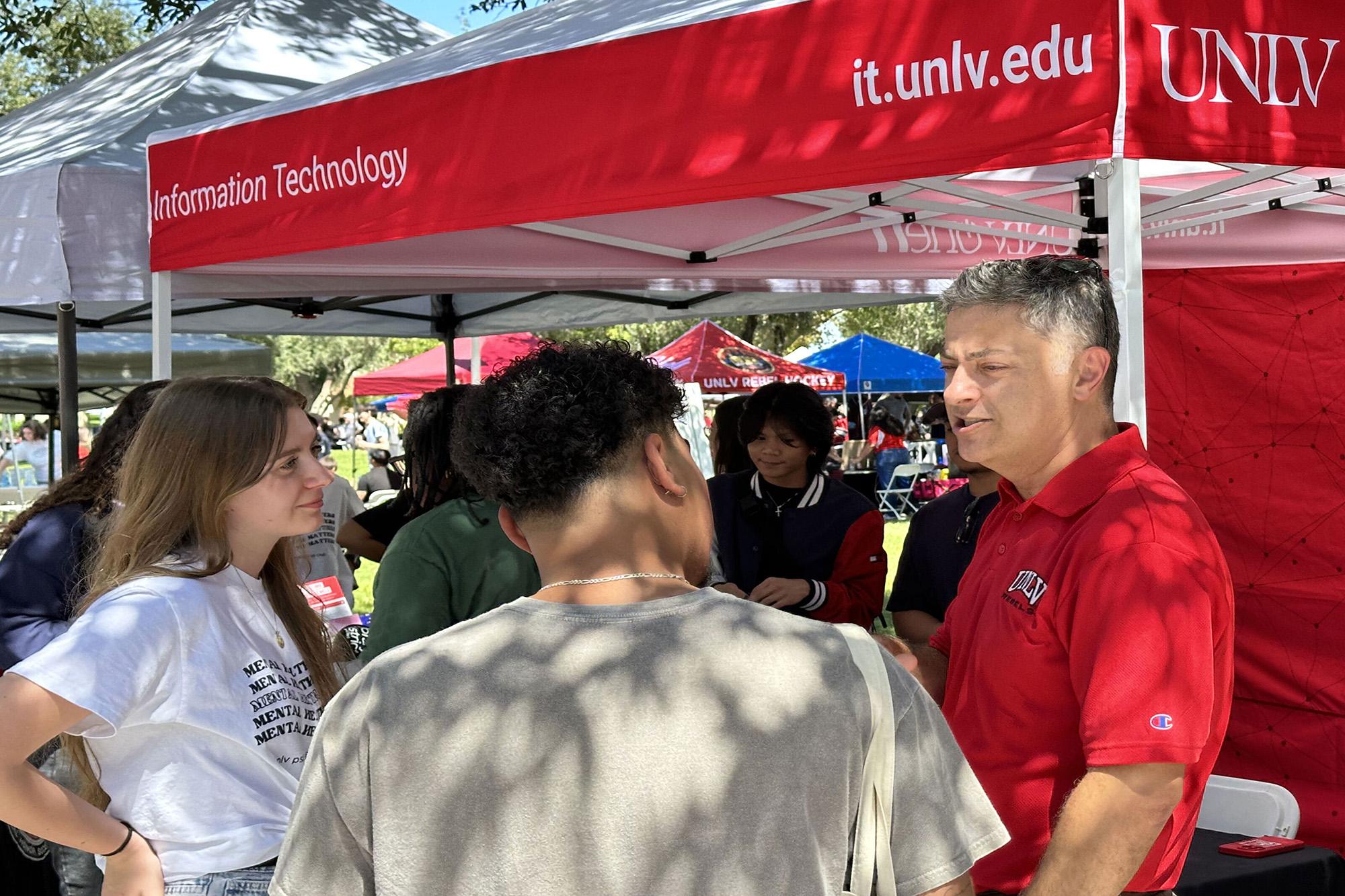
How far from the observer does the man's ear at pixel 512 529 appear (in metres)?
1.35

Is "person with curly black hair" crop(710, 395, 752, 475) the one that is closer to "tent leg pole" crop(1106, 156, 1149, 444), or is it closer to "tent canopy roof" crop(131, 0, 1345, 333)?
"tent canopy roof" crop(131, 0, 1345, 333)

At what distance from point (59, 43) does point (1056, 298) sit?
13.9 m

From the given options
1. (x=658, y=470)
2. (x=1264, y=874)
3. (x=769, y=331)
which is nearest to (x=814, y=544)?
(x=1264, y=874)

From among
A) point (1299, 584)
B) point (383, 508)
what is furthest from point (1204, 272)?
point (383, 508)

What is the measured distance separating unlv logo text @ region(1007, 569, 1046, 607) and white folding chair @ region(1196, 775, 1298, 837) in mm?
1444

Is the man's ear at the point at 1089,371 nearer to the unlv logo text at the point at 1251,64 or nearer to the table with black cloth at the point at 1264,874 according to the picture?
the unlv logo text at the point at 1251,64

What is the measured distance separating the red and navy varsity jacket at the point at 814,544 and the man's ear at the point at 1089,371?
2286 mm

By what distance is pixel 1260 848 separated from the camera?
253 cm

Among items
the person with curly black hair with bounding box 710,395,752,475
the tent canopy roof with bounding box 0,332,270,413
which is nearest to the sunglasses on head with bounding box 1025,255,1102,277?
the person with curly black hair with bounding box 710,395,752,475

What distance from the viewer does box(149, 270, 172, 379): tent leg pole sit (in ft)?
13.0

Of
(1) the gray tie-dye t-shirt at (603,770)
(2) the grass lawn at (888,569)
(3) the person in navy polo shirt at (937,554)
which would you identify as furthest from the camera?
(2) the grass lawn at (888,569)

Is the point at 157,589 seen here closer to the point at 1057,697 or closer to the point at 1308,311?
the point at 1057,697

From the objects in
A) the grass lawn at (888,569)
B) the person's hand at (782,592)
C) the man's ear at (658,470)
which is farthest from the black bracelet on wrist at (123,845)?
the grass lawn at (888,569)

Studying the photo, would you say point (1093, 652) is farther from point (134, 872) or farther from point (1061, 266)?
point (134, 872)
